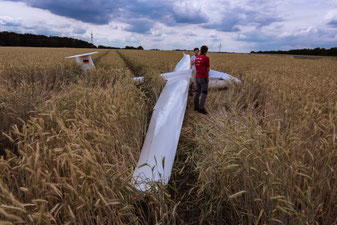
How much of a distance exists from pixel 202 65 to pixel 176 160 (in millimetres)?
2743

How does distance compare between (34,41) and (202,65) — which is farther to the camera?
(34,41)

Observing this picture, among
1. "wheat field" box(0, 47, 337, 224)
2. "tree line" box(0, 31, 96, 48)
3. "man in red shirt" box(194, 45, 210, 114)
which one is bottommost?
"wheat field" box(0, 47, 337, 224)

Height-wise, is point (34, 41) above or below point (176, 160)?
above

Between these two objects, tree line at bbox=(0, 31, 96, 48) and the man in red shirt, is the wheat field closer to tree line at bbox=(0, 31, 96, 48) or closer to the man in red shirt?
the man in red shirt

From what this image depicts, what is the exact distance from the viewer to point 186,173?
267cm

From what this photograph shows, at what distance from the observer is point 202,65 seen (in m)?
4.73

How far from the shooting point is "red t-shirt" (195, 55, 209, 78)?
4648 mm

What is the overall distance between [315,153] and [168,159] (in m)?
1.50

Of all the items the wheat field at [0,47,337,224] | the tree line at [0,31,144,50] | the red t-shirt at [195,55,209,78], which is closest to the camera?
the wheat field at [0,47,337,224]

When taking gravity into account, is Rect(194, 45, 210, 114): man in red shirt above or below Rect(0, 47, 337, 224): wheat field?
above

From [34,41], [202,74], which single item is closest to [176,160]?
[202,74]

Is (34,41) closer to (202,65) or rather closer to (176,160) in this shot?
(202,65)

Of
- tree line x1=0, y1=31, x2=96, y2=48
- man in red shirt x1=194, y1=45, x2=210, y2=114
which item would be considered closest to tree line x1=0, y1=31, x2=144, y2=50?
tree line x1=0, y1=31, x2=96, y2=48

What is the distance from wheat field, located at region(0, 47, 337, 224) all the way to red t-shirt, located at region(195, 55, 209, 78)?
0.85m
